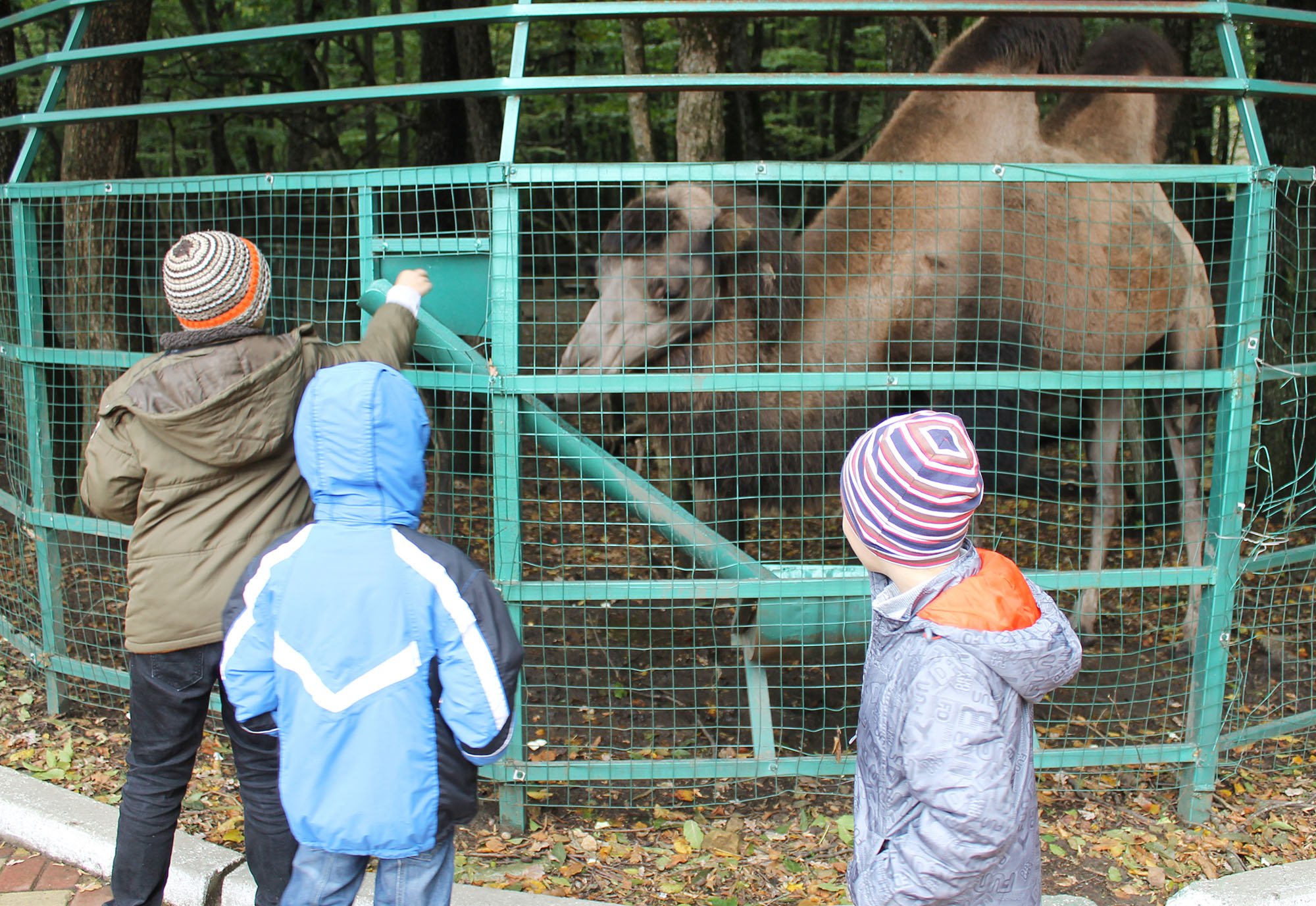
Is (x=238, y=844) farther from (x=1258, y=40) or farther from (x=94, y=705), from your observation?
(x=1258, y=40)

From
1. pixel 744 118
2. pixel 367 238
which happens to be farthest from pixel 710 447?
pixel 744 118

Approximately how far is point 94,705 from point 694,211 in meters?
3.13

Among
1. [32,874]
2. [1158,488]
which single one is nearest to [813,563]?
[32,874]

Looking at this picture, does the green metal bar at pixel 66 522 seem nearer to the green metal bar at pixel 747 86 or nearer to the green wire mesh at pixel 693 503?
the green wire mesh at pixel 693 503

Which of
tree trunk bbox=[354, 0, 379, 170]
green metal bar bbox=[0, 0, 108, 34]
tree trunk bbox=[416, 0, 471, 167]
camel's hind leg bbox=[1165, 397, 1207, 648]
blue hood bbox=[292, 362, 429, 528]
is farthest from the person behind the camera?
tree trunk bbox=[354, 0, 379, 170]

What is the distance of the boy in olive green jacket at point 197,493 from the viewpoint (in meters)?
2.37

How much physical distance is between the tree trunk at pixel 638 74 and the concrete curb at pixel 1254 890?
17.0ft

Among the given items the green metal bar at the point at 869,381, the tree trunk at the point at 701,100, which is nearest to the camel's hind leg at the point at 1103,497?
the green metal bar at the point at 869,381

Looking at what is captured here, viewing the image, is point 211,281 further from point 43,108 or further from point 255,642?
point 43,108

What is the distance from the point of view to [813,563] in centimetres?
385

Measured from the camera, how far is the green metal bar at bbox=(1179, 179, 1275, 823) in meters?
3.25

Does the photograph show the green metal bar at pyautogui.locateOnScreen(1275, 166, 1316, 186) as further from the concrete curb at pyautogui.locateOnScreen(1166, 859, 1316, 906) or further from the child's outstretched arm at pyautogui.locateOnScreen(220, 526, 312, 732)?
the child's outstretched arm at pyautogui.locateOnScreen(220, 526, 312, 732)

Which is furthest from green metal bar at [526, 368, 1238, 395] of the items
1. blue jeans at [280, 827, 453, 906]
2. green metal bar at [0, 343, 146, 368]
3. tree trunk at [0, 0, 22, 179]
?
tree trunk at [0, 0, 22, 179]

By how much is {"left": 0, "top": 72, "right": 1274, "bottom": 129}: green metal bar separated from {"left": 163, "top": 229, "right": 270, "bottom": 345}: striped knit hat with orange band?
2.85ft
